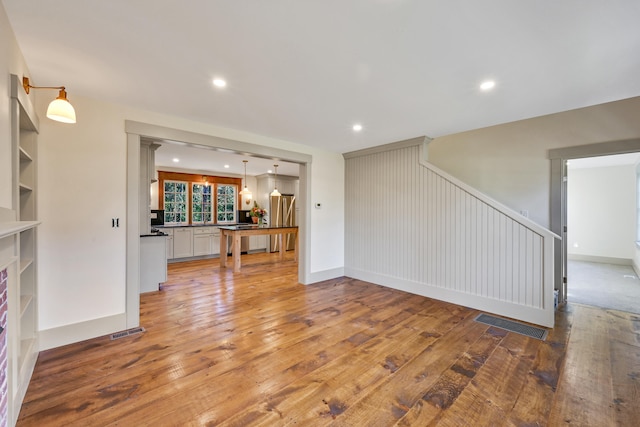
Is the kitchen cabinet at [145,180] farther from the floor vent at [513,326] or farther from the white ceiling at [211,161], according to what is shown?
the floor vent at [513,326]

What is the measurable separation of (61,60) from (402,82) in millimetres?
2751

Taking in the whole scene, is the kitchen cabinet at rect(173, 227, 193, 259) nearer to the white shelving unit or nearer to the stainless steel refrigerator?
the stainless steel refrigerator

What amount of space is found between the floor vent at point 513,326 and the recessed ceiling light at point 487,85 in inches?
101

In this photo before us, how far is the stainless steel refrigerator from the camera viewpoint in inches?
329

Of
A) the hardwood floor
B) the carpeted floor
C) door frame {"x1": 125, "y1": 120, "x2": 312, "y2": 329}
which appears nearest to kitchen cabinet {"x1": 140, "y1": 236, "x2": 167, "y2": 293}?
the hardwood floor

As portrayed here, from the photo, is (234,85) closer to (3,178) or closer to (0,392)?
(3,178)

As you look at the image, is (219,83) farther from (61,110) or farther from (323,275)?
(323,275)

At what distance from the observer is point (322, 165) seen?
5023mm

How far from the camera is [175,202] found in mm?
7453

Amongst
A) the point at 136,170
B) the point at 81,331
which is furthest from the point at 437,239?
the point at 81,331

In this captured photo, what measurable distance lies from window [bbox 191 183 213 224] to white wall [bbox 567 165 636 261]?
10169 mm

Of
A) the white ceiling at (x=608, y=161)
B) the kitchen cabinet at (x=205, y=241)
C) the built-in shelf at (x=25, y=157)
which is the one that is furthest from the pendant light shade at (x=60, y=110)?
the white ceiling at (x=608, y=161)

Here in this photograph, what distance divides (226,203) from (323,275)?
184 inches

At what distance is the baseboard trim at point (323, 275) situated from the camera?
480 cm
